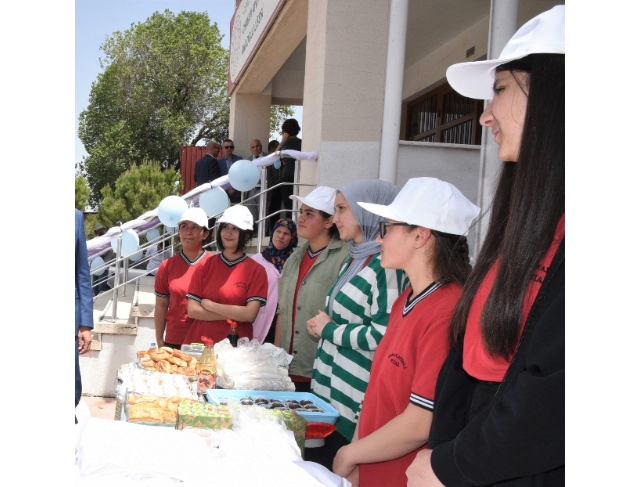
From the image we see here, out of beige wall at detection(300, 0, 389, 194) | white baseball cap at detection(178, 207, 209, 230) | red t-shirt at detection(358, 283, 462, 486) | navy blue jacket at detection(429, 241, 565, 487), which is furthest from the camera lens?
beige wall at detection(300, 0, 389, 194)

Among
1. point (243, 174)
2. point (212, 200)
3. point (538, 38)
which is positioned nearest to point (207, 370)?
point (538, 38)

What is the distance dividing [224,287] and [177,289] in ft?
1.79

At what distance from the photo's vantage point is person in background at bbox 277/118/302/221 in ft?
28.7

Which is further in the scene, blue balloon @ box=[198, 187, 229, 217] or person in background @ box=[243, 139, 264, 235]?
person in background @ box=[243, 139, 264, 235]

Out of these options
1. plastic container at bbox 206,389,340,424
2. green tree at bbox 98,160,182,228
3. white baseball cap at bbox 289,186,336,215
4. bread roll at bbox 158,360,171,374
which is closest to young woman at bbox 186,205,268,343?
white baseball cap at bbox 289,186,336,215

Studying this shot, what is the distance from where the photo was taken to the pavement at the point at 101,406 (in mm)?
6555

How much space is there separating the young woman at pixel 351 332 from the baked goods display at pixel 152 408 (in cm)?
65

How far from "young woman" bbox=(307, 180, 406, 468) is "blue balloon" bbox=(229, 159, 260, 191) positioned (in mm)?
4783

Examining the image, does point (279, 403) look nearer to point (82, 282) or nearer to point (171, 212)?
point (82, 282)

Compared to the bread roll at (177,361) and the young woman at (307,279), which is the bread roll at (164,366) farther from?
the young woman at (307,279)

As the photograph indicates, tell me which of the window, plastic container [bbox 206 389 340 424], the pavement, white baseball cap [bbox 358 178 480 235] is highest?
the window

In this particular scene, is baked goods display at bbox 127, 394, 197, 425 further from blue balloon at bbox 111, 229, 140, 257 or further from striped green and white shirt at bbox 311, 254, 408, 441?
blue balloon at bbox 111, 229, 140, 257
